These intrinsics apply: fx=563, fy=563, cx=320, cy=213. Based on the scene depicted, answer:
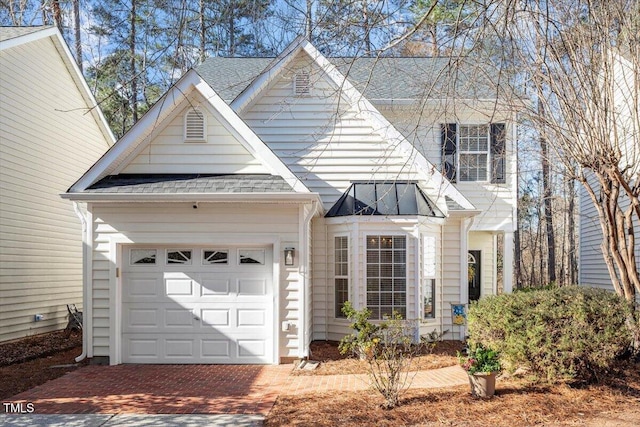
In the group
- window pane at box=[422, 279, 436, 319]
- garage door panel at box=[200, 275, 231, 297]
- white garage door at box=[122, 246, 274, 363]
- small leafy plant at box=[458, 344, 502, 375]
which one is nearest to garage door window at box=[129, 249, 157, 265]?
white garage door at box=[122, 246, 274, 363]

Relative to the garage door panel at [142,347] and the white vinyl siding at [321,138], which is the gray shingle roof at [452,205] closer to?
the white vinyl siding at [321,138]

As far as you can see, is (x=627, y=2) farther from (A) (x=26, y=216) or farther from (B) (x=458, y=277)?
(A) (x=26, y=216)

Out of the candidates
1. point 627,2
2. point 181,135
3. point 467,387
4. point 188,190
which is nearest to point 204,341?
point 188,190

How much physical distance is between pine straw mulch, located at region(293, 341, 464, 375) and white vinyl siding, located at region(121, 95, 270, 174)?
3510 millimetres

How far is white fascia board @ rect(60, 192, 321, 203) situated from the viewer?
9.28 m

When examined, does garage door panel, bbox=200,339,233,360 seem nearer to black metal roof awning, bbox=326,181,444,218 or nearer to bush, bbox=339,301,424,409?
bush, bbox=339,301,424,409

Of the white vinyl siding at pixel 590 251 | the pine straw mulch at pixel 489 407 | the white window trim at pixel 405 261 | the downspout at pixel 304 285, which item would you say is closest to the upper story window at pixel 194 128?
the downspout at pixel 304 285

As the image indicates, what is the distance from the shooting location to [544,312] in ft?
23.6

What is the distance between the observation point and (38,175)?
13672 millimetres

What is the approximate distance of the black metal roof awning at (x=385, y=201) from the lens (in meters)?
11.5

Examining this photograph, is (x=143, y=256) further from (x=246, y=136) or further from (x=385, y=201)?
(x=385, y=201)

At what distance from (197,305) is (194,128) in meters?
3.12

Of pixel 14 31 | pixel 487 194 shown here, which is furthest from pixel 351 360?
pixel 14 31

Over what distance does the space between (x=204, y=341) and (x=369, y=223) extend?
398 cm
